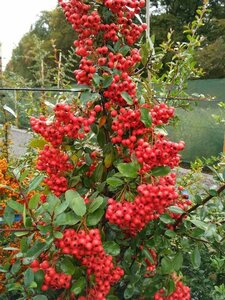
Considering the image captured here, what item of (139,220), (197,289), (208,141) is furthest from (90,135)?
(208,141)

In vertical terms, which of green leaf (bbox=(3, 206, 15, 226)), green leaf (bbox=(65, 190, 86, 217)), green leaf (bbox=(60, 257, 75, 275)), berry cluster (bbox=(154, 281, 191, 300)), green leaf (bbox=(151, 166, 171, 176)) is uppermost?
green leaf (bbox=(151, 166, 171, 176))

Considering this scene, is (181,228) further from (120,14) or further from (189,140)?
(189,140)

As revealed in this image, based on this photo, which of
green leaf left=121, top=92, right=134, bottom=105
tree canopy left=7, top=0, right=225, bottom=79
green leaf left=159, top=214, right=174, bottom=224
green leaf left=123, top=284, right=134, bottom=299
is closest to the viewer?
green leaf left=121, top=92, right=134, bottom=105

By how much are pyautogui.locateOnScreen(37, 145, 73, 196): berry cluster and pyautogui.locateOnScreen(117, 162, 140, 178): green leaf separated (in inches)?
9.1

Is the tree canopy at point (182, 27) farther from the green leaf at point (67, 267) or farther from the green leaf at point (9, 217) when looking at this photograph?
the green leaf at point (67, 267)

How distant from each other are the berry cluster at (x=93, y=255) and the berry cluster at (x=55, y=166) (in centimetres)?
20

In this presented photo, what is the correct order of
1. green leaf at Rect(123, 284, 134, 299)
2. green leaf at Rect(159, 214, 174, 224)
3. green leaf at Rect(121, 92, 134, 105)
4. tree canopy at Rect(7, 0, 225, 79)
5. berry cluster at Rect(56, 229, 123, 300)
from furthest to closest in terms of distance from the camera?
tree canopy at Rect(7, 0, 225, 79) < green leaf at Rect(123, 284, 134, 299) < green leaf at Rect(159, 214, 174, 224) < green leaf at Rect(121, 92, 134, 105) < berry cluster at Rect(56, 229, 123, 300)

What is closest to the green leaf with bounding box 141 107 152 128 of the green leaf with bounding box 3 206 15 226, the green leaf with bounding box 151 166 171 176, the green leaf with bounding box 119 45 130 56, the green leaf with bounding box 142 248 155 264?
the green leaf with bounding box 151 166 171 176

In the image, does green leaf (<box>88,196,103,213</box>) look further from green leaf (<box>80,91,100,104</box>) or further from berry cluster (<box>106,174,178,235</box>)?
green leaf (<box>80,91,100,104</box>)

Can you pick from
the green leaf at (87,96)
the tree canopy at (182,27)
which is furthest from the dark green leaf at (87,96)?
the tree canopy at (182,27)

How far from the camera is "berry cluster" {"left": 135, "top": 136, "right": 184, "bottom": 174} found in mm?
1183

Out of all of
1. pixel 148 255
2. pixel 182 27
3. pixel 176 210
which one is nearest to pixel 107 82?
pixel 176 210

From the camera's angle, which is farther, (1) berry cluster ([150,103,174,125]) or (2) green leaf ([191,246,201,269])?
(2) green leaf ([191,246,201,269])

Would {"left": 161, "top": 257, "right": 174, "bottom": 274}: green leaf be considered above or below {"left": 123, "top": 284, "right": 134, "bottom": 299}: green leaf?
above
